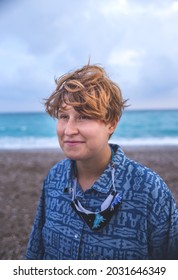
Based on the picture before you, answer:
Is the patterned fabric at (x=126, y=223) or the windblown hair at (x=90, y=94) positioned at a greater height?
the windblown hair at (x=90, y=94)

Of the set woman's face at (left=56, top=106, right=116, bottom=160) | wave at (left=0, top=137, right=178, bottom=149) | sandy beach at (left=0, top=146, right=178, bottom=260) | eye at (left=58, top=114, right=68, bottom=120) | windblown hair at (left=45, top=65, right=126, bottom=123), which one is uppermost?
wave at (left=0, top=137, right=178, bottom=149)

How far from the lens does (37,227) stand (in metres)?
2.07

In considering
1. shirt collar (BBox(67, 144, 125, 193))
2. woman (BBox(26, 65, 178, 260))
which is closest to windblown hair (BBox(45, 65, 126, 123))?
woman (BBox(26, 65, 178, 260))

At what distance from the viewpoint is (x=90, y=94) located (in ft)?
5.27

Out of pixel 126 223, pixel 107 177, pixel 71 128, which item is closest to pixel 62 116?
pixel 71 128

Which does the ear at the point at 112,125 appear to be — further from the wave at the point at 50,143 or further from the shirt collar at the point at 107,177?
the wave at the point at 50,143

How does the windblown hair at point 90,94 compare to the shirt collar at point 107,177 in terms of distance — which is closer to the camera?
the windblown hair at point 90,94

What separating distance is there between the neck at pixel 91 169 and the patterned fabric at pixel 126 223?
0.04 metres

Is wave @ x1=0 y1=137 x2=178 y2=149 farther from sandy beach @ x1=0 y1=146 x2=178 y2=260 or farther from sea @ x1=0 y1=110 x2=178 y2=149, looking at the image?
sandy beach @ x1=0 y1=146 x2=178 y2=260

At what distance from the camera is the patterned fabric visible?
5.46 ft

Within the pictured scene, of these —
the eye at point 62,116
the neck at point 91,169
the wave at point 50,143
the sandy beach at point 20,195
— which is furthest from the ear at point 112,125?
the wave at point 50,143

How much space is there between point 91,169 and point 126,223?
32 cm

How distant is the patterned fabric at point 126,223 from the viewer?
1.66m

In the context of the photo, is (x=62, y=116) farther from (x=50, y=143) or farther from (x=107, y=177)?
(x=50, y=143)
